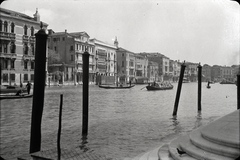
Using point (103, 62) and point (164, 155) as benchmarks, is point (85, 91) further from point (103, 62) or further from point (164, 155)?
point (103, 62)

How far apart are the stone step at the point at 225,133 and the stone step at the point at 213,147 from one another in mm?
38

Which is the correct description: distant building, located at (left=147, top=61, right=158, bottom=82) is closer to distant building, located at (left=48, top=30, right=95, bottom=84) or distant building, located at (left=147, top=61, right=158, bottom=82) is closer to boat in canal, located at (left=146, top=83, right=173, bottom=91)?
boat in canal, located at (left=146, top=83, right=173, bottom=91)

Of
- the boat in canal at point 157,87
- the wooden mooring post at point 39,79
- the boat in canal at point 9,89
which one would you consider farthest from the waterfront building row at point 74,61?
the boat in canal at point 157,87

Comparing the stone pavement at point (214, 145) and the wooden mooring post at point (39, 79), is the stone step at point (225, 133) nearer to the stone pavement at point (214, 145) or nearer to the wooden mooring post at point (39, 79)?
the stone pavement at point (214, 145)

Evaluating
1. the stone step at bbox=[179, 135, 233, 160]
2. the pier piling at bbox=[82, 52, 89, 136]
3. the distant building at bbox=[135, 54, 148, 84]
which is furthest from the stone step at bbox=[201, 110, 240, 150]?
the distant building at bbox=[135, 54, 148, 84]

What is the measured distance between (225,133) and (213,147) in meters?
0.21

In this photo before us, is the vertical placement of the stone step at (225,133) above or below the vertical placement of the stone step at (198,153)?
above

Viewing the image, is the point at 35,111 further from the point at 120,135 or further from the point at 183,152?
the point at 120,135

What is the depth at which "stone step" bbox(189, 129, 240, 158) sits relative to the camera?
2531 mm

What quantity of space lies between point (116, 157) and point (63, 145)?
4.76ft

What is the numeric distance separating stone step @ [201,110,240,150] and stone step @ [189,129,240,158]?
4 cm

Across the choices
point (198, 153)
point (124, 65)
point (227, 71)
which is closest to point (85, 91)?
point (198, 153)

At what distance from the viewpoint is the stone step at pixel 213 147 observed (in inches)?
99.7

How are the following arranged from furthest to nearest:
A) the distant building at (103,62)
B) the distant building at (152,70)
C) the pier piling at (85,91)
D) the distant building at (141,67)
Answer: the distant building at (141,67), the distant building at (152,70), the distant building at (103,62), the pier piling at (85,91)
